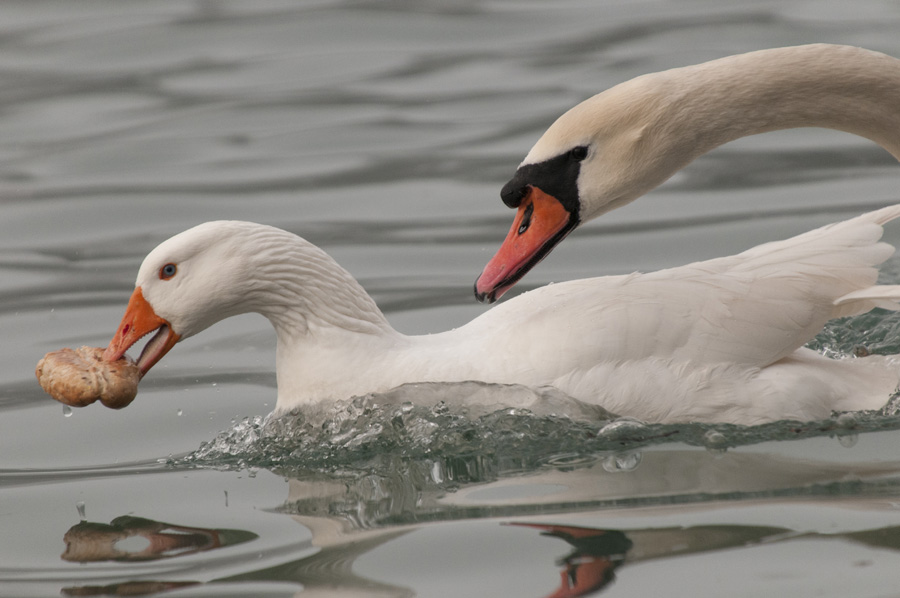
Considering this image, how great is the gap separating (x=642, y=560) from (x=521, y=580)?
368 mm

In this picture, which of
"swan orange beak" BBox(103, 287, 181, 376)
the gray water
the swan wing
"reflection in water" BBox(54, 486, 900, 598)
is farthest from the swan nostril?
"swan orange beak" BBox(103, 287, 181, 376)

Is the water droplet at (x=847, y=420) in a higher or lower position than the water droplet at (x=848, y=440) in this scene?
higher

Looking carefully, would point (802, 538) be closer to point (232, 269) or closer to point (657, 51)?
point (232, 269)

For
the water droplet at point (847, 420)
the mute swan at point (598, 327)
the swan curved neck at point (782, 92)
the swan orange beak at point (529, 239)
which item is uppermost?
the swan curved neck at point (782, 92)

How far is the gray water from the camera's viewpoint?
436cm

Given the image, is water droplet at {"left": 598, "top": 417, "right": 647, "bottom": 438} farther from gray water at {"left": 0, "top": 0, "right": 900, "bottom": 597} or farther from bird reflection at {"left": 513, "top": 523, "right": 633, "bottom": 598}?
bird reflection at {"left": 513, "top": 523, "right": 633, "bottom": 598}

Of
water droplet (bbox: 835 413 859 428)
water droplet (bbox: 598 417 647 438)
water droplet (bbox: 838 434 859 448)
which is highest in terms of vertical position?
water droplet (bbox: 598 417 647 438)

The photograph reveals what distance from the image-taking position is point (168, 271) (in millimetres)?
5609

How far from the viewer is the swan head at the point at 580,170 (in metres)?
5.36

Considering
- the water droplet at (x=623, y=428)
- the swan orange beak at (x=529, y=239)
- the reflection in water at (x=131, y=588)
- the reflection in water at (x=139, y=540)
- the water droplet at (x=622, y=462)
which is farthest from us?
the swan orange beak at (x=529, y=239)

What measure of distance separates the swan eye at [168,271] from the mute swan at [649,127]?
1.23 metres

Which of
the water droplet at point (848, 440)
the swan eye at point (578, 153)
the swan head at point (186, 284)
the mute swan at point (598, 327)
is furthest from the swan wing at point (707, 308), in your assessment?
the swan head at point (186, 284)

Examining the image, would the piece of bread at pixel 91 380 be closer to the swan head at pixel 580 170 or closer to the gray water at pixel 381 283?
the gray water at pixel 381 283

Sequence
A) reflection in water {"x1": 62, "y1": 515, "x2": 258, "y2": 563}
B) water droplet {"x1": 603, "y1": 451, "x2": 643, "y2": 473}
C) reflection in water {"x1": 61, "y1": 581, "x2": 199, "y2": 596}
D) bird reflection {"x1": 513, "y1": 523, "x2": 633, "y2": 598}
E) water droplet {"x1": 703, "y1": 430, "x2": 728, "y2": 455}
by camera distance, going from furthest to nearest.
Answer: water droplet {"x1": 703, "y1": 430, "x2": 728, "y2": 455}, water droplet {"x1": 603, "y1": 451, "x2": 643, "y2": 473}, reflection in water {"x1": 62, "y1": 515, "x2": 258, "y2": 563}, reflection in water {"x1": 61, "y1": 581, "x2": 199, "y2": 596}, bird reflection {"x1": 513, "y1": 523, "x2": 633, "y2": 598}
